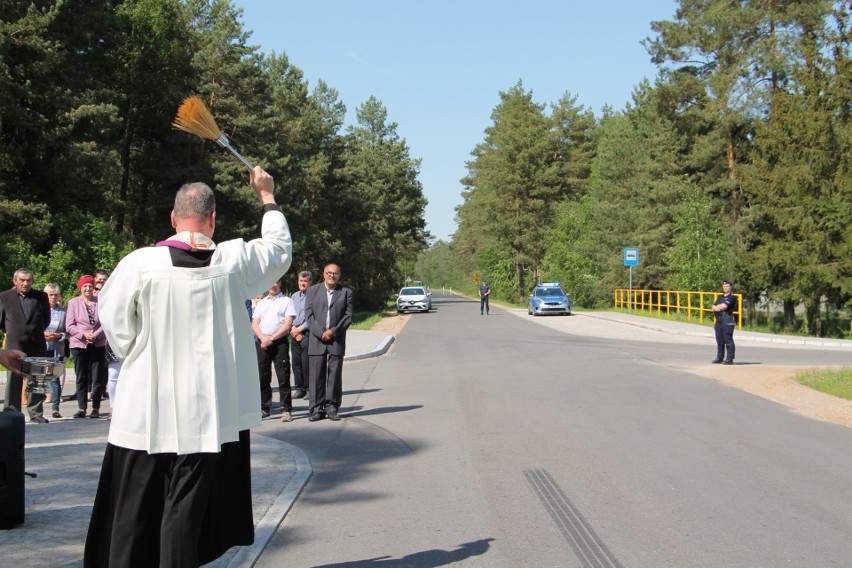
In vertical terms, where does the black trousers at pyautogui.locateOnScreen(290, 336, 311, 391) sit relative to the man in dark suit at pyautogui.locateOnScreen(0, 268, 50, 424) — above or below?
below

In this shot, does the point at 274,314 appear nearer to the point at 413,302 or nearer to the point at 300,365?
the point at 300,365

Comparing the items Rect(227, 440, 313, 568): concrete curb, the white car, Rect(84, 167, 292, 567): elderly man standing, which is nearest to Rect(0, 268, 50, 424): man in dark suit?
Rect(227, 440, 313, 568): concrete curb

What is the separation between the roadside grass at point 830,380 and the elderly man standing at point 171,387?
11.7m

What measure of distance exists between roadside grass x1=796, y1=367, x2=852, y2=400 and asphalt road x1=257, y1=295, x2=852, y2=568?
1.50 metres

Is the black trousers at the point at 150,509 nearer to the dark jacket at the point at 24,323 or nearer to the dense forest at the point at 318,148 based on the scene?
the dark jacket at the point at 24,323

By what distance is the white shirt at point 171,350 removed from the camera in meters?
3.84

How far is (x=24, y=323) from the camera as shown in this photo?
10180 mm

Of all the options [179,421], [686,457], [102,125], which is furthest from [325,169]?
[179,421]

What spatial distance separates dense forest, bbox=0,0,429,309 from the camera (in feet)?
102

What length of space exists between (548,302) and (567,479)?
126 feet

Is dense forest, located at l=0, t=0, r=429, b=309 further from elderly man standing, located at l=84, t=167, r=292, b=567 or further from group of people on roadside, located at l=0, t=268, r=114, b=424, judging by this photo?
elderly man standing, located at l=84, t=167, r=292, b=567

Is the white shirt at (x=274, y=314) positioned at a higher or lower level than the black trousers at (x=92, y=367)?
higher

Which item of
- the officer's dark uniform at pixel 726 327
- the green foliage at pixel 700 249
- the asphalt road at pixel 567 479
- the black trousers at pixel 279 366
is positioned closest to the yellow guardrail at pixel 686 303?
the green foliage at pixel 700 249

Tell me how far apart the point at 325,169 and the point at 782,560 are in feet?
160
